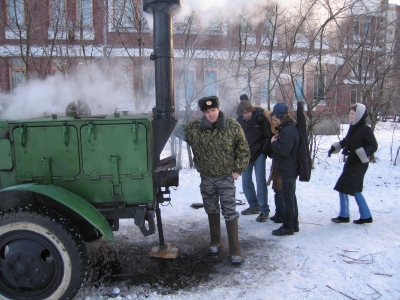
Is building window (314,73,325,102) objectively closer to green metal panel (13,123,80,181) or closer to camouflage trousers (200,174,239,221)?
camouflage trousers (200,174,239,221)

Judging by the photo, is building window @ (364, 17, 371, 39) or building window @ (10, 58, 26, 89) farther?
building window @ (10, 58, 26, 89)

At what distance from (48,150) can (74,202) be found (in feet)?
1.83

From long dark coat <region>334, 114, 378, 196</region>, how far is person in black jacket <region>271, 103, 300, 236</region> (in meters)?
0.82

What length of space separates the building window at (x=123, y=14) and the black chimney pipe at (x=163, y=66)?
16.4ft

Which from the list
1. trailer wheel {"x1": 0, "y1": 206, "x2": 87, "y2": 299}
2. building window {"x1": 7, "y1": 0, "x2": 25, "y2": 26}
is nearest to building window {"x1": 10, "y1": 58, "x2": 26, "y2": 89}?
building window {"x1": 7, "y1": 0, "x2": 25, "y2": 26}

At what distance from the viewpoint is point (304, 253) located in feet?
12.7

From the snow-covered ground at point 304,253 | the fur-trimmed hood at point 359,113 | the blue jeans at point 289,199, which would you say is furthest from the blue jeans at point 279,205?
the fur-trimmed hood at point 359,113

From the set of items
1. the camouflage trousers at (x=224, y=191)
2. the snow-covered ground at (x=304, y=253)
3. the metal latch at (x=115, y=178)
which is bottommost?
the snow-covered ground at (x=304, y=253)

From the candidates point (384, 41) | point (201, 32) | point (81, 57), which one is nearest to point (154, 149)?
point (201, 32)

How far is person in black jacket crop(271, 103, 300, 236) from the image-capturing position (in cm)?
425

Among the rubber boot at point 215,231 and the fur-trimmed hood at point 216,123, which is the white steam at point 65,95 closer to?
the fur-trimmed hood at point 216,123

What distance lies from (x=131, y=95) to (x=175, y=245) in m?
4.97

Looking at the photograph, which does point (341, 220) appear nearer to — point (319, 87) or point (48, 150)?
point (48, 150)

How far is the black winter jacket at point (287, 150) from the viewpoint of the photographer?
13.9 ft
